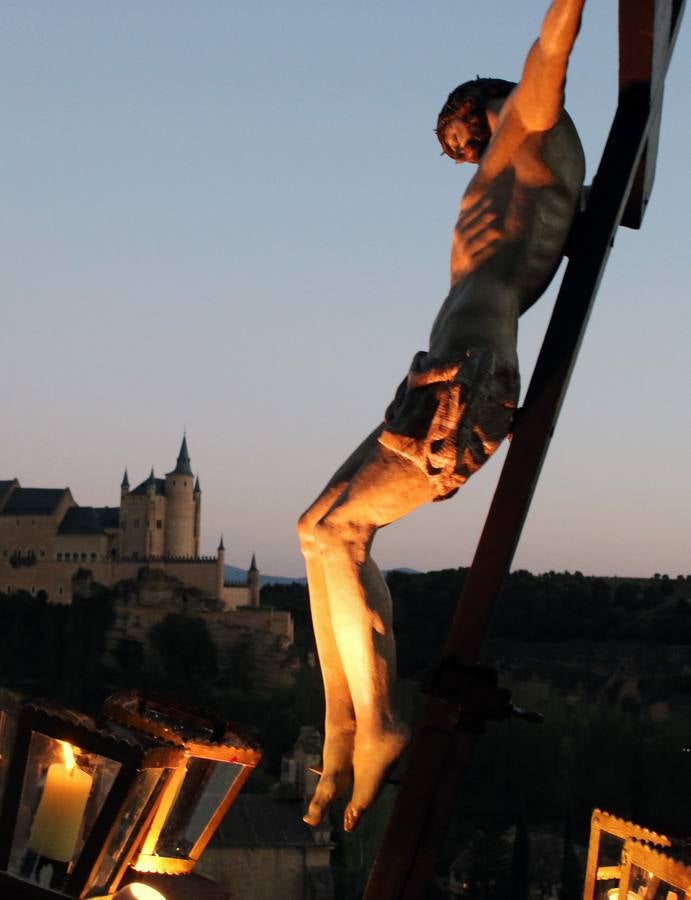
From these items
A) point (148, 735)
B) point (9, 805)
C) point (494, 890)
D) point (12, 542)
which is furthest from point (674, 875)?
point (12, 542)

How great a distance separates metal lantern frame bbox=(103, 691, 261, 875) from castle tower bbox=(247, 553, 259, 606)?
76.5 m

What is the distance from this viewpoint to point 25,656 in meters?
71.1

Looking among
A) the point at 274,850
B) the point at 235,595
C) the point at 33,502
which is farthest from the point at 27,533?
the point at 274,850

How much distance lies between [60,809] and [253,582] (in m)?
77.8

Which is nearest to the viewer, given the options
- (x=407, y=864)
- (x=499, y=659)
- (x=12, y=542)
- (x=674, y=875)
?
(x=407, y=864)

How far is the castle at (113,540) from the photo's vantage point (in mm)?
77375

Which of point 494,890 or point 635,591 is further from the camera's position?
point 635,591

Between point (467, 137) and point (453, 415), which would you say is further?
point (467, 137)

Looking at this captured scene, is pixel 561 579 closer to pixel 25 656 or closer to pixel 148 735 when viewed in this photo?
pixel 25 656

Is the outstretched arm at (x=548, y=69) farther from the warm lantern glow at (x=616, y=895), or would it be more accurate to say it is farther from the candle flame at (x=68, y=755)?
the warm lantern glow at (x=616, y=895)

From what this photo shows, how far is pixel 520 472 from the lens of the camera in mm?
2238

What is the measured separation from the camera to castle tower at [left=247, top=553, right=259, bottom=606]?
260ft

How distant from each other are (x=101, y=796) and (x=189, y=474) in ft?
265

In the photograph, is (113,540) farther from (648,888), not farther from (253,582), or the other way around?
(648,888)
